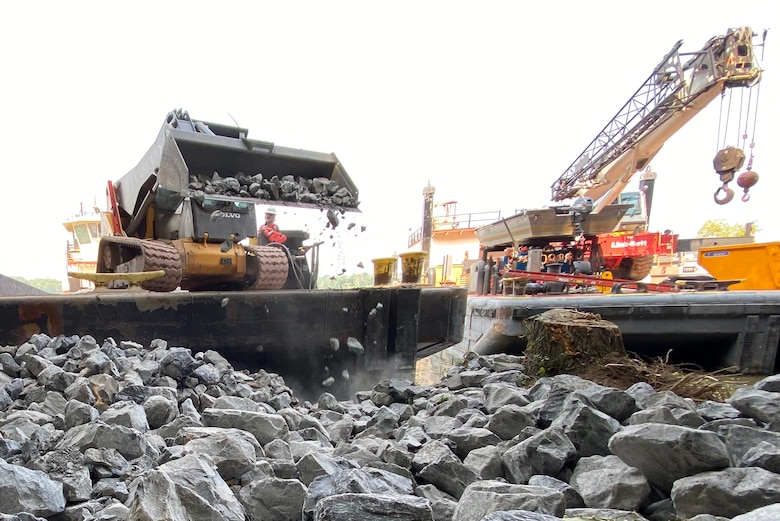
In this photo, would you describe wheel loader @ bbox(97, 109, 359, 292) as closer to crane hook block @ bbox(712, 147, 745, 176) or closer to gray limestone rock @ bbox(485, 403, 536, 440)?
gray limestone rock @ bbox(485, 403, 536, 440)

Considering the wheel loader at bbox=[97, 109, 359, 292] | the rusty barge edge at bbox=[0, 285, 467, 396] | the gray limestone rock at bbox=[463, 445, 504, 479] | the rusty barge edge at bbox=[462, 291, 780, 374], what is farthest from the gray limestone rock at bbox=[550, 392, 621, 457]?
the rusty barge edge at bbox=[462, 291, 780, 374]

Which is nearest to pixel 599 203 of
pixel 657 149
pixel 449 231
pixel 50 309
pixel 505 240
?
pixel 657 149

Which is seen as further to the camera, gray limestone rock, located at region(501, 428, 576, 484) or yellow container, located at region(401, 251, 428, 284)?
yellow container, located at region(401, 251, 428, 284)

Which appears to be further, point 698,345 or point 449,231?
point 449,231

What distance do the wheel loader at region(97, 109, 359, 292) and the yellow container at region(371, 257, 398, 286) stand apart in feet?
2.13

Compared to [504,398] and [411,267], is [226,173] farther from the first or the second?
[504,398]

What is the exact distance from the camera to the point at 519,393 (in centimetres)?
227

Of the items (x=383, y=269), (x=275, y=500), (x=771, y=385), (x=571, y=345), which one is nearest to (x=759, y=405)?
(x=771, y=385)

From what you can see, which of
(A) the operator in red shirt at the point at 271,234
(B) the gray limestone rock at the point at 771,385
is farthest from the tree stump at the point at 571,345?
(A) the operator in red shirt at the point at 271,234

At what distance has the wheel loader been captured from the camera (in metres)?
3.59

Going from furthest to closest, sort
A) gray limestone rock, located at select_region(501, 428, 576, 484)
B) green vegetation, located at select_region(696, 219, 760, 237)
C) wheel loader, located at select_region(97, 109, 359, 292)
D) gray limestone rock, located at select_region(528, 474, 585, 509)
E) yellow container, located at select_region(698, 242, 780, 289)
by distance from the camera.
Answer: green vegetation, located at select_region(696, 219, 760, 237) < yellow container, located at select_region(698, 242, 780, 289) < wheel loader, located at select_region(97, 109, 359, 292) < gray limestone rock, located at select_region(501, 428, 576, 484) < gray limestone rock, located at select_region(528, 474, 585, 509)

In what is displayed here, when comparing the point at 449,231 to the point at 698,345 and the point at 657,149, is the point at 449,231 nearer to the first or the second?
the point at 657,149

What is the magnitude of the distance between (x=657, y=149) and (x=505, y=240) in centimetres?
631

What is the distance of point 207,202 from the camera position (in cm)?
365
